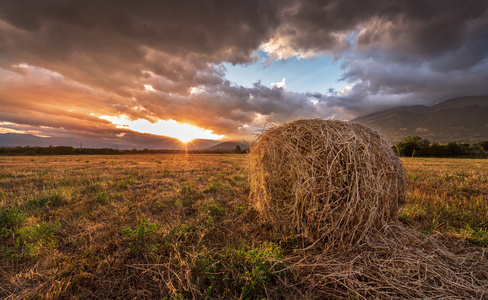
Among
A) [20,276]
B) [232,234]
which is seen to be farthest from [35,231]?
[232,234]

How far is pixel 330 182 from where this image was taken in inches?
136

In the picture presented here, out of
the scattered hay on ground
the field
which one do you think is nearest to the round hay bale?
the scattered hay on ground

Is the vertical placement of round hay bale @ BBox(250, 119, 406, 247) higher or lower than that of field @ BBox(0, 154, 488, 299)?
higher

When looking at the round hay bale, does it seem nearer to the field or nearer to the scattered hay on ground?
the scattered hay on ground

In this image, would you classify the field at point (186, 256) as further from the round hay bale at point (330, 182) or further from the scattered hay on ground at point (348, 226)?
the round hay bale at point (330, 182)

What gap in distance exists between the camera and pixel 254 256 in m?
3.00

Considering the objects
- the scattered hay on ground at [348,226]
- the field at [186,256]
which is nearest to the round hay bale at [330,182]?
the scattered hay on ground at [348,226]

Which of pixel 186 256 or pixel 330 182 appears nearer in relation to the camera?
pixel 186 256

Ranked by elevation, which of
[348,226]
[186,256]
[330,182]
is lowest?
[186,256]

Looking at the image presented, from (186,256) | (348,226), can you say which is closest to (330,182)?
(348,226)

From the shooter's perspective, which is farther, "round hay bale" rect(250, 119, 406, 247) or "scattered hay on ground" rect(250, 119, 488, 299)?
"round hay bale" rect(250, 119, 406, 247)

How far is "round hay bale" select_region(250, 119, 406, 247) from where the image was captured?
136 inches

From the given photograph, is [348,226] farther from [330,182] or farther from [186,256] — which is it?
[186,256]

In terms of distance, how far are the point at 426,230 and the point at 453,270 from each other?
5.26 ft
